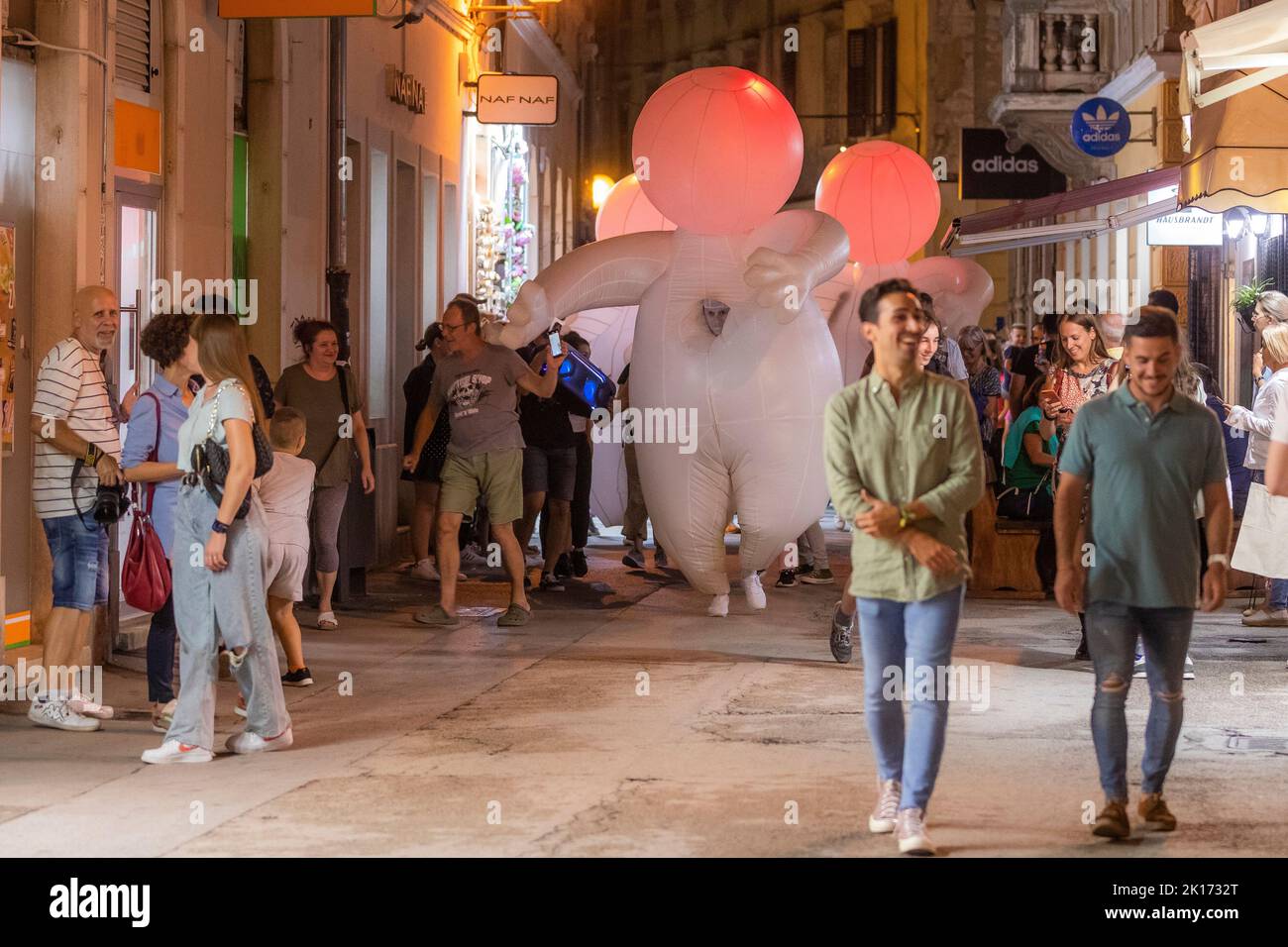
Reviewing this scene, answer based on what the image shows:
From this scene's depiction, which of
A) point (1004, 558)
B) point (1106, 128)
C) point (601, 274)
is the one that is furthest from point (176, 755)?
point (1106, 128)

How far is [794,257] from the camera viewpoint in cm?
1119

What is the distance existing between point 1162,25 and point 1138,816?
61.5 ft

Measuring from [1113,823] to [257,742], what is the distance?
11.4 ft

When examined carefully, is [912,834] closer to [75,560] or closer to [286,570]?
[286,570]

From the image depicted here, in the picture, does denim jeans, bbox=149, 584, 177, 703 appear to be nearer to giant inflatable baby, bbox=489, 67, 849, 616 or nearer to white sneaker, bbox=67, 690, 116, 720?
white sneaker, bbox=67, 690, 116, 720

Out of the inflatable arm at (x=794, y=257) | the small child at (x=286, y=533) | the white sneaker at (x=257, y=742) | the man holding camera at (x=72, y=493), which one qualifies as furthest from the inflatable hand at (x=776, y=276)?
the white sneaker at (x=257, y=742)

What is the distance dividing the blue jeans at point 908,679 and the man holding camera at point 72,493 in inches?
152

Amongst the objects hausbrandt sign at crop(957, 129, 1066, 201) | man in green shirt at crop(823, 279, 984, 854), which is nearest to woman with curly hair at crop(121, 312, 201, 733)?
man in green shirt at crop(823, 279, 984, 854)

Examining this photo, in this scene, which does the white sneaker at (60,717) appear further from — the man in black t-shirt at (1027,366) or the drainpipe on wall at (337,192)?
the man in black t-shirt at (1027,366)

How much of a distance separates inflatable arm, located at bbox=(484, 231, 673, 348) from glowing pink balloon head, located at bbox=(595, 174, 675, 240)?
2.60m

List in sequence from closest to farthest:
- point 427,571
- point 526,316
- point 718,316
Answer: point 526,316, point 718,316, point 427,571

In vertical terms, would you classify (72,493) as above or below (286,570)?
above
